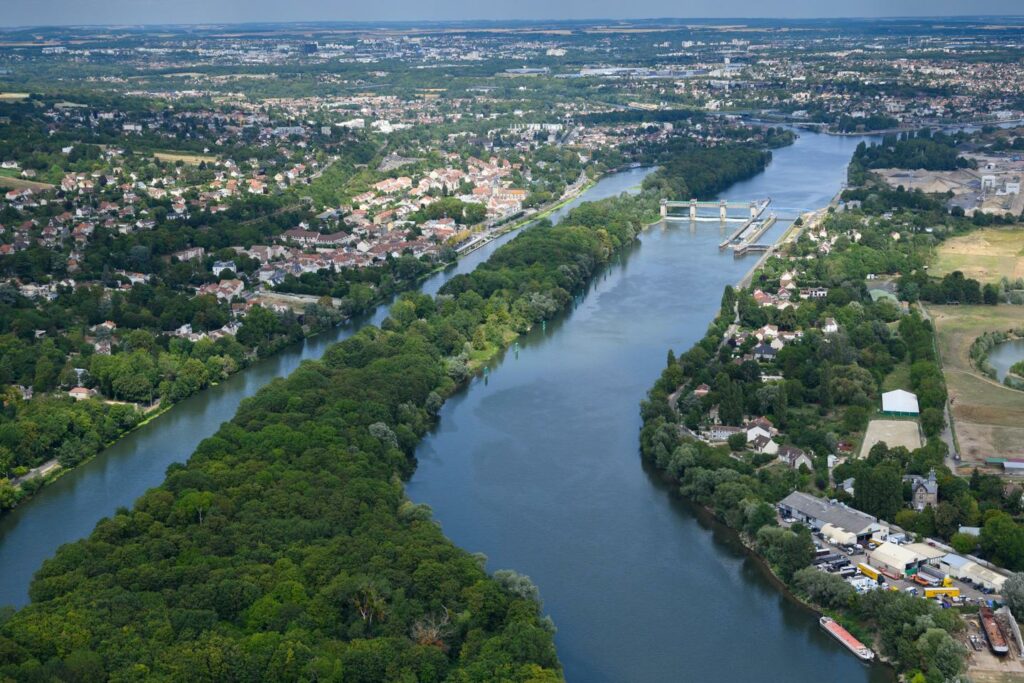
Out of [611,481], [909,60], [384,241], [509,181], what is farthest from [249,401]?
[909,60]

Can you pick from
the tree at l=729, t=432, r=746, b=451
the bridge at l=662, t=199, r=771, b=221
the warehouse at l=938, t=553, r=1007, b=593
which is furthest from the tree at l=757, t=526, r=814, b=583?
A: the bridge at l=662, t=199, r=771, b=221

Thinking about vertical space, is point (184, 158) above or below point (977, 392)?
above

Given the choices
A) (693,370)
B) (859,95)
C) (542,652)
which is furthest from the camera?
(859,95)

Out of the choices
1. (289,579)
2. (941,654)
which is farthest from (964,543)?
(289,579)

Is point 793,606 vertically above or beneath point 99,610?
beneath

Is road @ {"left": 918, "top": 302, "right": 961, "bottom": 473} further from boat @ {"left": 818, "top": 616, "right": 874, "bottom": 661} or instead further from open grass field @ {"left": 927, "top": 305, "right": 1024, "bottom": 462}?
boat @ {"left": 818, "top": 616, "right": 874, "bottom": 661}

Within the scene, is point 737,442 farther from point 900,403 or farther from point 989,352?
point 989,352

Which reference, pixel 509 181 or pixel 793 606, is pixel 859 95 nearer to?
pixel 509 181
